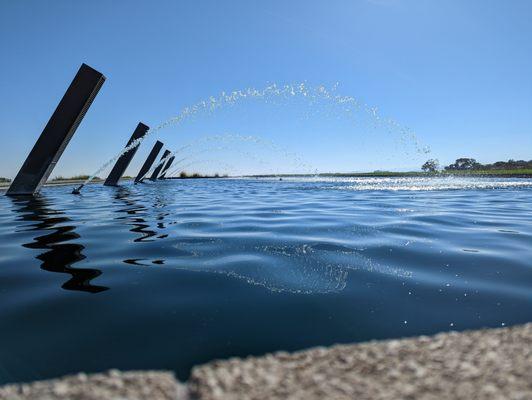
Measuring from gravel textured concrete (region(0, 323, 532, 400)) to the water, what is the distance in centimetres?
29

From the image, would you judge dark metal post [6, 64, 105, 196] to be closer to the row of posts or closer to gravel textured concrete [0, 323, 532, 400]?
the row of posts

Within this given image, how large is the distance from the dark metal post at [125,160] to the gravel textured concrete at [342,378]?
21.6 meters

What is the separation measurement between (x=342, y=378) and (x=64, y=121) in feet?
43.5

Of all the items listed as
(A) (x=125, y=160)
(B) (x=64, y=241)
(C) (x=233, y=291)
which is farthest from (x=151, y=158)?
(C) (x=233, y=291)

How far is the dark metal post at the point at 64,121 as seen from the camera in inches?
465

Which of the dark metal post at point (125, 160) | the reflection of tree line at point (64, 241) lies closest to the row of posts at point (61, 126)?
the reflection of tree line at point (64, 241)

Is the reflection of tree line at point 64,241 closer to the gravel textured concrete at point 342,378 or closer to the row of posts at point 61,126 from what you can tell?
the gravel textured concrete at point 342,378

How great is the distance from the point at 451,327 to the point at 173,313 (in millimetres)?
1556

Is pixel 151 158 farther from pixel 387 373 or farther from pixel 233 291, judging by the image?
pixel 387 373

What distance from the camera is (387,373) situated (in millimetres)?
1181

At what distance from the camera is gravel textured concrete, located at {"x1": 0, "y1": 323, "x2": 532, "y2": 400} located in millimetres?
1080

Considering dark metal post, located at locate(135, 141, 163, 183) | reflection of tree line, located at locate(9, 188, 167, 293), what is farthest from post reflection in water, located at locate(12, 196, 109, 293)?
dark metal post, located at locate(135, 141, 163, 183)

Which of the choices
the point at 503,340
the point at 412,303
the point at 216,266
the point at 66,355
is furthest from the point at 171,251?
the point at 503,340

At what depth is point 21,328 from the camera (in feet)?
6.17
